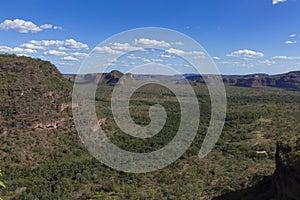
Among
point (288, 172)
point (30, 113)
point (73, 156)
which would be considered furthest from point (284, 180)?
point (30, 113)

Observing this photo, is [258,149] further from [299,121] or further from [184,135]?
[299,121]

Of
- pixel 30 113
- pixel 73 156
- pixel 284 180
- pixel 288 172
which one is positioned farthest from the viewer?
pixel 30 113

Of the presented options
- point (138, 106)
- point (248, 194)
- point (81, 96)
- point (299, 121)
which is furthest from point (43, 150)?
point (138, 106)

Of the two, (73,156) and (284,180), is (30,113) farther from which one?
(284,180)

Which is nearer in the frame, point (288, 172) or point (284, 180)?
point (288, 172)

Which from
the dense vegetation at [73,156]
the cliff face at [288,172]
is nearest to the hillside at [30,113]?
the dense vegetation at [73,156]

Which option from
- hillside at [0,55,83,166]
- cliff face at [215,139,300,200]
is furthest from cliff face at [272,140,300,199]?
hillside at [0,55,83,166]

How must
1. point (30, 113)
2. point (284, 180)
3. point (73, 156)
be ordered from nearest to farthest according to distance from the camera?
point (284, 180)
point (73, 156)
point (30, 113)
